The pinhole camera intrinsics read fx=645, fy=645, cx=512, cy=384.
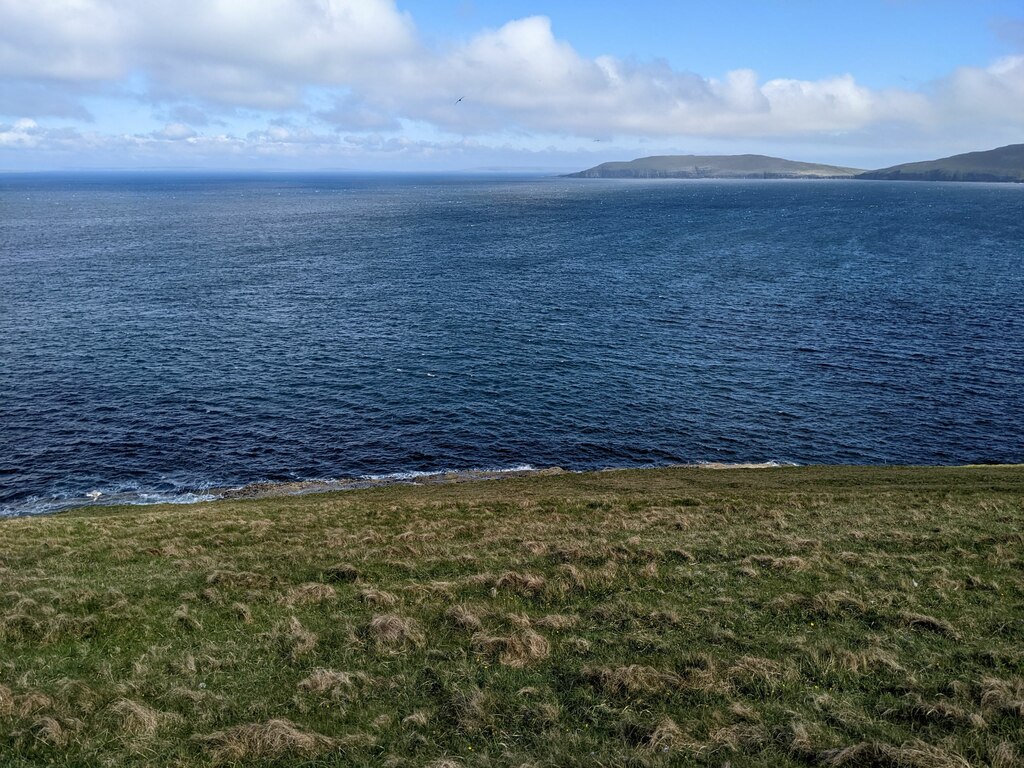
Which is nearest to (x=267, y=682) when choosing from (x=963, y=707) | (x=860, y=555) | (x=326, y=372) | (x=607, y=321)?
(x=963, y=707)

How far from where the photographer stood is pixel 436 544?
2745cm

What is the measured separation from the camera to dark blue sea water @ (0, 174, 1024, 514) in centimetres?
5488

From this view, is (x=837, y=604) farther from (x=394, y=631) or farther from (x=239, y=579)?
(x=239, y=579)

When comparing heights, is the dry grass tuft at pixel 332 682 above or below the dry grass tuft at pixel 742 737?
below

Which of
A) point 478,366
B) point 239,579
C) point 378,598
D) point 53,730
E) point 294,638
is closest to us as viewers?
point 53,730

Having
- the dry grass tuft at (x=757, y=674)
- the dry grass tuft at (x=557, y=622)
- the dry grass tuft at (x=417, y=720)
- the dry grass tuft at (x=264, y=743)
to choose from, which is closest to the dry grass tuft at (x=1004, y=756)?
the dry grass tuft at (x=757, y=674)

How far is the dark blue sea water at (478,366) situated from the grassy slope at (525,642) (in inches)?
962

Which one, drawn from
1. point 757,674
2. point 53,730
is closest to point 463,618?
point 757,674

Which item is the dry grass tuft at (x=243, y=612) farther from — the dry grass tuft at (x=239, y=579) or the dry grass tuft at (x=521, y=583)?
the dry grass tuft at (x=521, y=583)

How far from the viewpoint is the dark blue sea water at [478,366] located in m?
54.9

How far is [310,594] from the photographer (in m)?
21.5

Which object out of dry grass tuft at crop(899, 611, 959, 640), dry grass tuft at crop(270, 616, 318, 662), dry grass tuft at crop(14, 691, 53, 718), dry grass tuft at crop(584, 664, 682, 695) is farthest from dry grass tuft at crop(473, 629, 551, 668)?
dry grass tuft at crop(899, 611, 959, 640)

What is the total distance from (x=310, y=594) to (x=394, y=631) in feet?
15.0

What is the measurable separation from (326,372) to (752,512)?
52.7m
